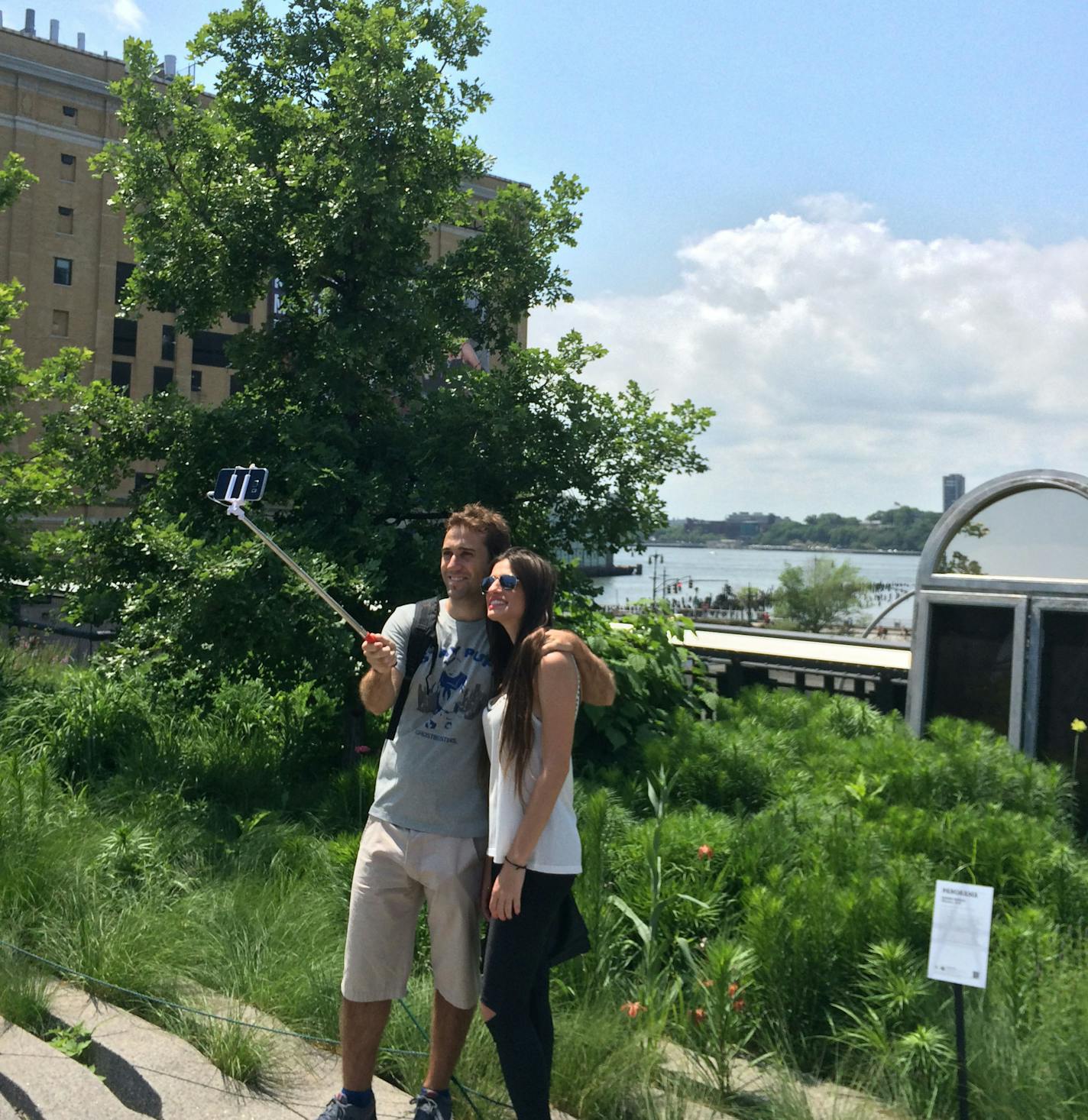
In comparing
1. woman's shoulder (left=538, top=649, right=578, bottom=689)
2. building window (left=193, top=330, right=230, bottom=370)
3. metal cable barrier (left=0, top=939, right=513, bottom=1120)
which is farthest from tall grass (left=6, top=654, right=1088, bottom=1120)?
building window (left=193, top=330, right=230, bottom=370)

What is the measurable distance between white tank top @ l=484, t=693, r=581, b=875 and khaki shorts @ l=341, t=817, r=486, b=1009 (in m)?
0.18

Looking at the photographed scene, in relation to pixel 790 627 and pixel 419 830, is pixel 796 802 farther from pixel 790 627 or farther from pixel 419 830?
pixel 790 627

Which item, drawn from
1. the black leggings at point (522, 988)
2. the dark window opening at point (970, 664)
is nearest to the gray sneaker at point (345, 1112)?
the black leggings at point (522, 988)

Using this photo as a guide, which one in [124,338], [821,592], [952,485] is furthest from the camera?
[821,592]

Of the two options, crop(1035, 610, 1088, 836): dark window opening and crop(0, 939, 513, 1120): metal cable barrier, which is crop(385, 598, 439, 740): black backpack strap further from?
crop(1035, 610, 1088, 836): dark window opening

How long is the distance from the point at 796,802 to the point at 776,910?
1.66 meters

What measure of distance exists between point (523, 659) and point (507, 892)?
614mm

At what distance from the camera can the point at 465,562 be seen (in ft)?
11.1

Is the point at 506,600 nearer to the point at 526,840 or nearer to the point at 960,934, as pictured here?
the point at 526,840

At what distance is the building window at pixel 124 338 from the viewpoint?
5956cm

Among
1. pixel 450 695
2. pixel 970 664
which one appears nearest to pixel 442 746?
pixel 450 695

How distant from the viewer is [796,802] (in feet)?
18.7

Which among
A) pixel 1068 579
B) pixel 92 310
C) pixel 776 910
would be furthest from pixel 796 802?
pixel 92 310

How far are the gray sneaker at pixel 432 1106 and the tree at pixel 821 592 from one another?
285ft
